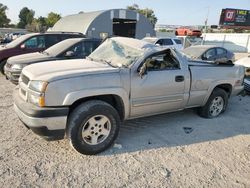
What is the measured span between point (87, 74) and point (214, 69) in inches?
119

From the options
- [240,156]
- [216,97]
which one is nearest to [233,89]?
[216,97]

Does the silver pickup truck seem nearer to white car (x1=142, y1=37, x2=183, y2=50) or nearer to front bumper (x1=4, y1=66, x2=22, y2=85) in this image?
front bumper (x1=4, y1=66, x2=22, y2=85)

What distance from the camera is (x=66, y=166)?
3.53 m

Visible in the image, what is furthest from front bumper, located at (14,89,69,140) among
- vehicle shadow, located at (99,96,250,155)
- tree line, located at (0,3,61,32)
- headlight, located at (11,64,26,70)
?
tree line, located at (0,3,61,32)

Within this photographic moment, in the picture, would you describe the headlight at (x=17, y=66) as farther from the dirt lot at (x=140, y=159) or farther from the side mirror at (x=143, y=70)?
the side mirror at (x=143, y=70)

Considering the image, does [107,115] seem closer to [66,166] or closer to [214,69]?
[66,166]

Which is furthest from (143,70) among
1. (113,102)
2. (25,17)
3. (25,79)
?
(25,17)

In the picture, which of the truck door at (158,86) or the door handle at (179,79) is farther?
the door handle at (179,79)

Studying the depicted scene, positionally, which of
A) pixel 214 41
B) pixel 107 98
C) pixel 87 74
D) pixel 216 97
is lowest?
pixel 214 41

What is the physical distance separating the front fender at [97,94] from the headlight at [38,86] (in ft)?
1.07

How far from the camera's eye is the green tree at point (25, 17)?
270ft

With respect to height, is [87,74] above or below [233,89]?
above

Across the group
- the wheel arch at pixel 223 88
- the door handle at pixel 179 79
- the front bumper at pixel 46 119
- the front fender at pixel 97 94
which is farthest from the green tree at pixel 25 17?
the front bumper at pixel 46 119

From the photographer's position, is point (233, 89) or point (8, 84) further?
point (8, 84)
